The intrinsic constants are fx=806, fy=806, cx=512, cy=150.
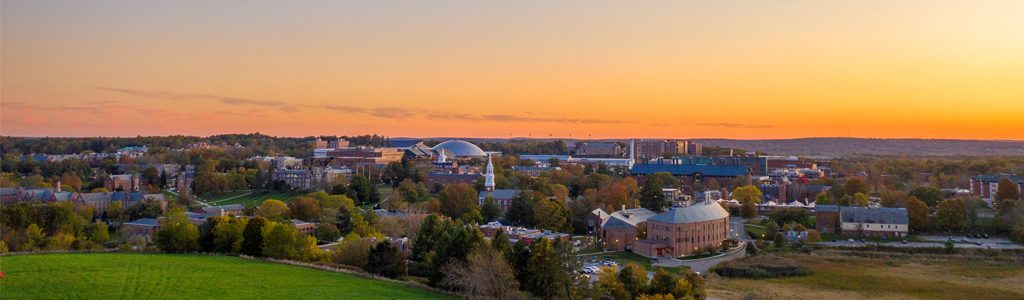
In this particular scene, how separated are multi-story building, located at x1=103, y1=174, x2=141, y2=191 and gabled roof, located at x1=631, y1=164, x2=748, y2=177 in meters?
54.4

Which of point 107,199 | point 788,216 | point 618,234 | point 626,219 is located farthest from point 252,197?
point 788,216

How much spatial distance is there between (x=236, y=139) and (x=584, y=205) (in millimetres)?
150885

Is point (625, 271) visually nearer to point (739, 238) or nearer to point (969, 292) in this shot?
point (969, 292)

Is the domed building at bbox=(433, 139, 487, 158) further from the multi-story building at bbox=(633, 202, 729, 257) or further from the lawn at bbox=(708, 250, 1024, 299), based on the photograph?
the lawn at bbox=(708, 250, 1024, 299)

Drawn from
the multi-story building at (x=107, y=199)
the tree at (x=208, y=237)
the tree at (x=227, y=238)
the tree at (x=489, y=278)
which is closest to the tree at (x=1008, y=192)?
the tree at (x=489, y=278)

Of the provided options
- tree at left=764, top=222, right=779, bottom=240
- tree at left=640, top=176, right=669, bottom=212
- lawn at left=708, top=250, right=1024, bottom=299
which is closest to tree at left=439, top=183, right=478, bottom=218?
tree at left=640, top=176, right=669, bottom=212

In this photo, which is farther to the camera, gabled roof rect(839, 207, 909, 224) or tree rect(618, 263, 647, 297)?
gabled roof rect(839, 207, 909, 224)

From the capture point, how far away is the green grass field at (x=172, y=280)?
22.8 metres

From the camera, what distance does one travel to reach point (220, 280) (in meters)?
25.5

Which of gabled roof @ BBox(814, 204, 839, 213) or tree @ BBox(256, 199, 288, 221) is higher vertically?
gabled roof @ BBox(814, 204, 839, 213)

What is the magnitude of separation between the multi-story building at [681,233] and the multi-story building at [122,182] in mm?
53810

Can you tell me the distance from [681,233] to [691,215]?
1.41 meters

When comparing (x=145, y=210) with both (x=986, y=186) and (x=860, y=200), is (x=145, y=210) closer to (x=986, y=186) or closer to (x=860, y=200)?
(x=860, y=200)

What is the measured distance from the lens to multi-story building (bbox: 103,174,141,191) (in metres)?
77.1
